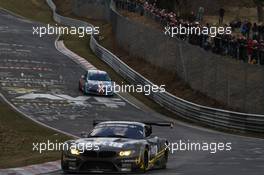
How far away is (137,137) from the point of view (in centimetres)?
→ 1686

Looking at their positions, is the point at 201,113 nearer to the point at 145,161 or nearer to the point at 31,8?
the point at 145,161

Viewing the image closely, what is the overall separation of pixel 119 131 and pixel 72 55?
3912cm

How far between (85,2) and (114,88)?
3606 centimetres

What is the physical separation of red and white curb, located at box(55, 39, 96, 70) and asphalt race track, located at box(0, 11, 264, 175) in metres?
0.54

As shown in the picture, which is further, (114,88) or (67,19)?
(67,19)

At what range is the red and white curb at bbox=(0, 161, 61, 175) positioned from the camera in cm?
1538

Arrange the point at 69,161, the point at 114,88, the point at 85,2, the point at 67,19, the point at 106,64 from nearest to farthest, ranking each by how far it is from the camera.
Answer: the point at 69,161 → the point at 114,88 → the point at 106,64 → the point at 67,19 → the point at 85,2

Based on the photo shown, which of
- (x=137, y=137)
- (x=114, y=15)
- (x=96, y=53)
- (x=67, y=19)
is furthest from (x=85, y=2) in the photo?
(x=137, y=137)

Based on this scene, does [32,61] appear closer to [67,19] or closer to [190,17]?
[190,17]

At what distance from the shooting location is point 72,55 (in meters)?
55.7

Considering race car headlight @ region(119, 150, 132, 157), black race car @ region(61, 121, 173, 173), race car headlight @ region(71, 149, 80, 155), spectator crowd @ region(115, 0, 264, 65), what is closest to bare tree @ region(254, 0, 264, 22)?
spectator crowd @ region(115, 0, 264, 65)

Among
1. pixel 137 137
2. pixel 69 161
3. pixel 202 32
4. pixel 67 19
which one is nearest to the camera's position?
pixel 69 161

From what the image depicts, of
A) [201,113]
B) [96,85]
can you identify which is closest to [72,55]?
[96,85]

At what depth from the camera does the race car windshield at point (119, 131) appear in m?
16.8
